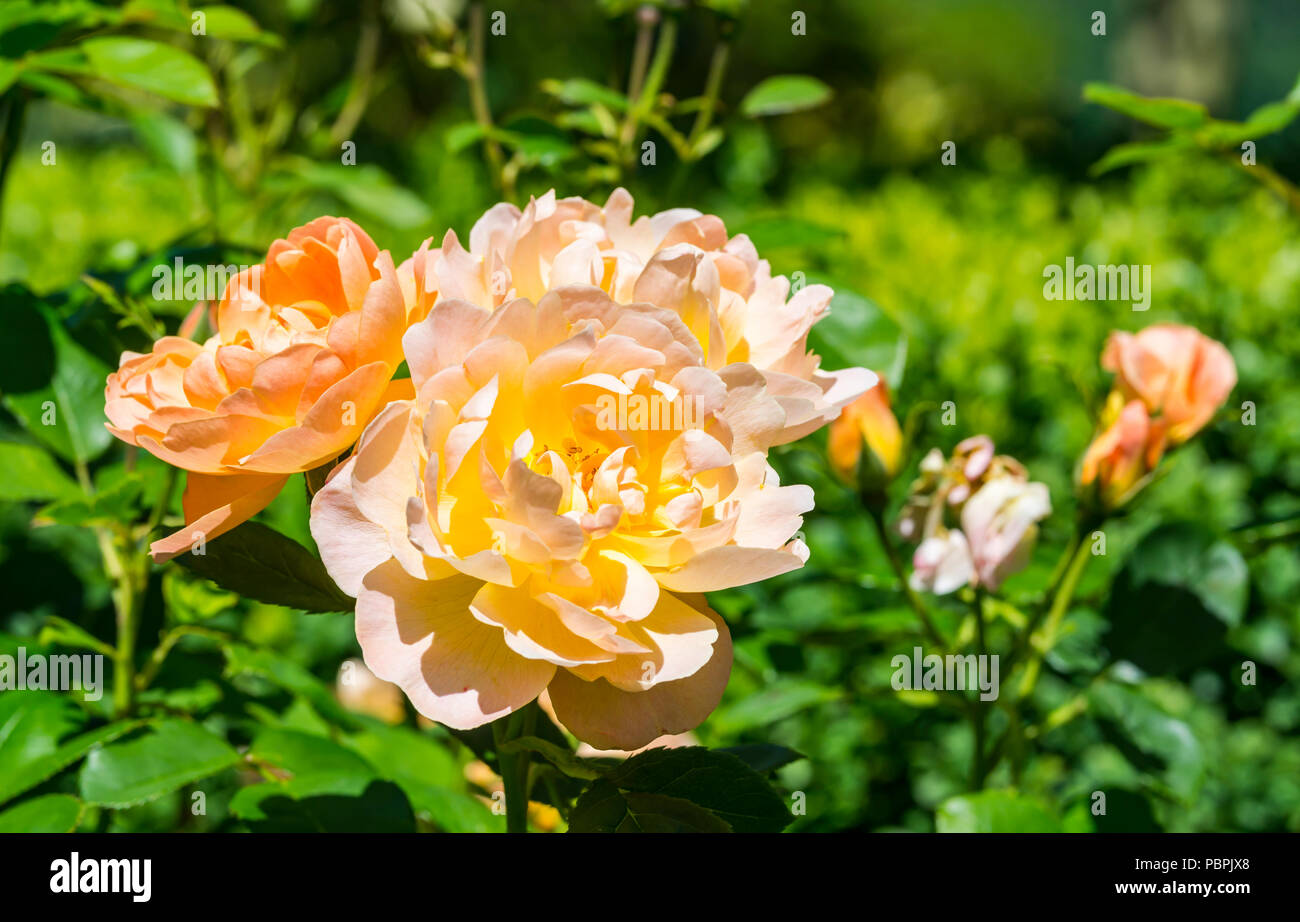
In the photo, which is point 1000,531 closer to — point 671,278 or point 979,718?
point 979,718

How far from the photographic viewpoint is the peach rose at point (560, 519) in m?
0.55

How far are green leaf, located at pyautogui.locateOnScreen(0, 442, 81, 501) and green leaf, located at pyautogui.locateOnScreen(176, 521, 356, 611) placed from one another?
36 centimetres

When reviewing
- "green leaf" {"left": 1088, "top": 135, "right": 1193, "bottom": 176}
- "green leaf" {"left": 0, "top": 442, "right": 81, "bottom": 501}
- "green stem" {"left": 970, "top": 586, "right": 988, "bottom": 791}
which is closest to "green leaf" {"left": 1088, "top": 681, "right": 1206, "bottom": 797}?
"green stem" {"left": 970, "top": 586, "right": 988, "bottom": 791}

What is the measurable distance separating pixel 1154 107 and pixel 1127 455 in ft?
1.34

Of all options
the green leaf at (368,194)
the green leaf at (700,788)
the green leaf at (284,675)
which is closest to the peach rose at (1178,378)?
the green leaf at (700,788)

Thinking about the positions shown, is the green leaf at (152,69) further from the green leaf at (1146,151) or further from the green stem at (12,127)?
the green leaf at (1146,151)

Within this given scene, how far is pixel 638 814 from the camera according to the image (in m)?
0.63

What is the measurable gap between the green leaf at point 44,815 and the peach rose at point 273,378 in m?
0.31

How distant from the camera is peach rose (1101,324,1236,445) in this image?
1022 mm

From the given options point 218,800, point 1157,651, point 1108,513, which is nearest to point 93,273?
point 218,800

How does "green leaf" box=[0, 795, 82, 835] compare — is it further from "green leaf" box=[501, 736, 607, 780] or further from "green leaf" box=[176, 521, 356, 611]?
"green leaf" box=[501, 736, 607, 780]
